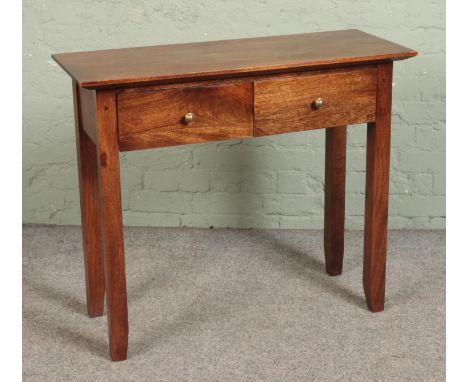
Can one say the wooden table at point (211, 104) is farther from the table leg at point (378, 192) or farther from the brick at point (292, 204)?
the brick at point (292, 204)

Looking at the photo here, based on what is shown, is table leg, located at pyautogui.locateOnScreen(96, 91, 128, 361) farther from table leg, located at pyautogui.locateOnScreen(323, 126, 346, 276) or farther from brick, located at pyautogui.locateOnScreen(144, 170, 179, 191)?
brick, located at pyautogui.locateOnScreen(144, 170, 179, 191)

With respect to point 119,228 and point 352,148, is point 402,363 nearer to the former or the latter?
point 119,228

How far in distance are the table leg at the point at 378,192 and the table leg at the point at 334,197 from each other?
0.30 meters

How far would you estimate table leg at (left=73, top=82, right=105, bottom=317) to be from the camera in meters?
2.84

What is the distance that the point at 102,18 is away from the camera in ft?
12.1

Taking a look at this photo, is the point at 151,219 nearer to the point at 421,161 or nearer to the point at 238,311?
the point at 238,311

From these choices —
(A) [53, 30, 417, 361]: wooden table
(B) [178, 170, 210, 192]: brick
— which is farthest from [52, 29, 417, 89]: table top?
(B) [178, 170, 210, 192]: brick

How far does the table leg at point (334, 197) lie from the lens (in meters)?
3.27

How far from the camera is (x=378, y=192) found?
9.72 ft

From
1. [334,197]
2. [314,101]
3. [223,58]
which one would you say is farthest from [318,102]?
[334,197]

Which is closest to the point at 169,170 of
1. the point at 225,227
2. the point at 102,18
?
the point at 225,227

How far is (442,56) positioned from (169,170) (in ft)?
4.34

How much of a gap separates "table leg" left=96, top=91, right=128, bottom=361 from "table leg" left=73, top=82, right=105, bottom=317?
30 centimetres

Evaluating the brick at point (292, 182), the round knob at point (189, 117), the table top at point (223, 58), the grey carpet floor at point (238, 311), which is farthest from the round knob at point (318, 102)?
the brick at point (292, 182)
